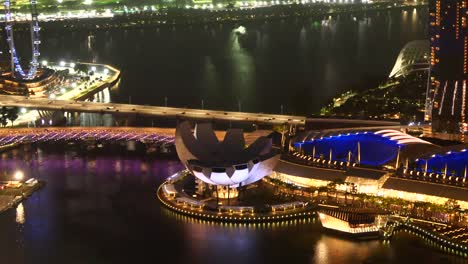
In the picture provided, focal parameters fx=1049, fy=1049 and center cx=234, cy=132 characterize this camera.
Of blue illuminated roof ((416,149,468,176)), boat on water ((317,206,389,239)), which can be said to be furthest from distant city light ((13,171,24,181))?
blue illuminated roof ((416,149,468,176))

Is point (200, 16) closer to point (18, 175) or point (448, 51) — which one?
point (448, 51)

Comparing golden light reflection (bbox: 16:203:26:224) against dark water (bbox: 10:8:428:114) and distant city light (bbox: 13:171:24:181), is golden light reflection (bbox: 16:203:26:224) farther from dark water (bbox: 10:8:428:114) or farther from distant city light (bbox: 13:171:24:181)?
dark water (bbox: 10:8:428:114)

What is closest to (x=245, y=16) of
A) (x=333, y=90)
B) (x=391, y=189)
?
(x=333, y=90)

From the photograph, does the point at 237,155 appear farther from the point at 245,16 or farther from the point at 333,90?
the point at 245,16

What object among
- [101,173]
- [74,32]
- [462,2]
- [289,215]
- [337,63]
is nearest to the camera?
[289,215]

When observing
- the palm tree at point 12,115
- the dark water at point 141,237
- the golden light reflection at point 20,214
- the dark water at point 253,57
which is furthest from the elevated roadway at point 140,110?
the golden light reflection at point 20,214

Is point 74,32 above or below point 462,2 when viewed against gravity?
below
